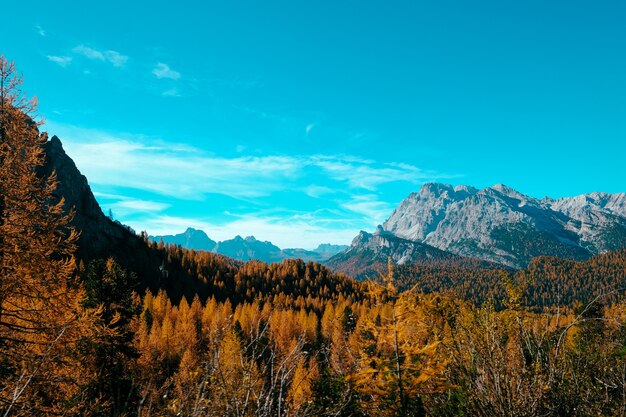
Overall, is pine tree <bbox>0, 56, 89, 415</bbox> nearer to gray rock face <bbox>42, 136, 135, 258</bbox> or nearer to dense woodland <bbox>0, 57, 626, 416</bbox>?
dense woodland <bbox>0, 57, 626, 416</bbox>

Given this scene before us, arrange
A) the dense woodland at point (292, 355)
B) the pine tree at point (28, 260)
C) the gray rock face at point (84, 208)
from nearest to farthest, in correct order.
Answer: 1. the dense woodland at point (292, 355)
2. the pine tree at point (28, 260)
3. the gray rock face at point (84, 208)

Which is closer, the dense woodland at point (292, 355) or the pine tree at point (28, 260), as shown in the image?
the dense woodland at point (292, 355)

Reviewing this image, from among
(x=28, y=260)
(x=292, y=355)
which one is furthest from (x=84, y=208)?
(x=292, y=355)

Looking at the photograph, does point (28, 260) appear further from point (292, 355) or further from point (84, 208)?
point (84, 208)

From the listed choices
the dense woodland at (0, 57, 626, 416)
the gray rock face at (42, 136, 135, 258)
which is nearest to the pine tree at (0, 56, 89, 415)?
the dense woodland at (0, 57, 626, 416)

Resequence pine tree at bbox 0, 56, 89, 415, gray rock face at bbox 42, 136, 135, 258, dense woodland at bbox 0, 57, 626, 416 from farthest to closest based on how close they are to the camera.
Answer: gray rock face at bbox 42, 136, 135, 258 → pine tree at bbox 0, 56, 89, 415 → dense woodland at bbox 0, 57, 626, 416

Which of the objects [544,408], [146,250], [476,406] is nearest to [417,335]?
[544,408]

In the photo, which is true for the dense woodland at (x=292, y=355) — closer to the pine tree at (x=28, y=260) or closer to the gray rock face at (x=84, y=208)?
the pine tree at (x=28, y=260)

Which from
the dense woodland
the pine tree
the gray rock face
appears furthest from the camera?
the gray rock face

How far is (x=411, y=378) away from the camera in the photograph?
990 centimetres

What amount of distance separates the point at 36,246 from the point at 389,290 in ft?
34.5

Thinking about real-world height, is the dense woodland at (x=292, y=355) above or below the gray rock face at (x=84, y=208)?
below

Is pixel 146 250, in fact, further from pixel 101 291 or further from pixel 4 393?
pixel 4 393


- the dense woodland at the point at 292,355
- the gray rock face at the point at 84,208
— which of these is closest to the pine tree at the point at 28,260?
the dense woodland at the point at 292,355
